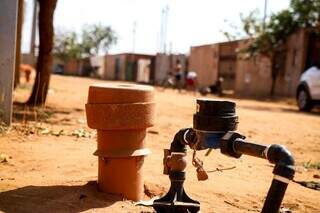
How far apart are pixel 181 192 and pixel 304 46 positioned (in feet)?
75.7

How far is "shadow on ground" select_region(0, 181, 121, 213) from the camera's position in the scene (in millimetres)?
3730

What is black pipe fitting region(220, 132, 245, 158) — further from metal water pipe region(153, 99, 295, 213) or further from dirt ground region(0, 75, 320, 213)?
dirt ground region(0, 75, 320, 213)

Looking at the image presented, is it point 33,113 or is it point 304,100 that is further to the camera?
point 304,100

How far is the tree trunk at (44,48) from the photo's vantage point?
1169 cm

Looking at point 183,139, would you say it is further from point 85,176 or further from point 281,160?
point 85,176

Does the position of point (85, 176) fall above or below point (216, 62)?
below

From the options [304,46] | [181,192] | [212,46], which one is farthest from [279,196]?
[212,46]

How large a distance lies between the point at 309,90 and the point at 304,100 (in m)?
0.96

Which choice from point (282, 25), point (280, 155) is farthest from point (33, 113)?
point (282, 25)

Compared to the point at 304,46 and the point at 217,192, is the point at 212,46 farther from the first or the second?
the point at 217,192

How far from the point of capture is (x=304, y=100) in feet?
57.4

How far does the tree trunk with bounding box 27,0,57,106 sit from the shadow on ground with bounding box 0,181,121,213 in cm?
763

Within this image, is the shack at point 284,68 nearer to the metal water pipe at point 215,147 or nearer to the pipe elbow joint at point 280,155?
the metal water pipe at point 215,147

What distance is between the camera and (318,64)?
16203 mm
